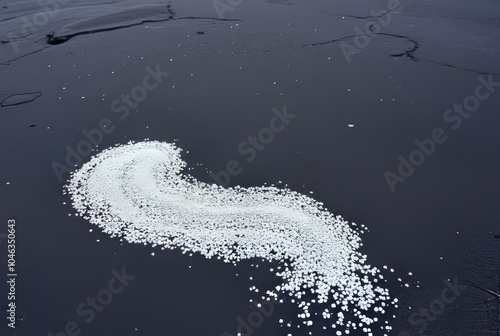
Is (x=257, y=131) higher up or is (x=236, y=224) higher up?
(x=257, y=131)

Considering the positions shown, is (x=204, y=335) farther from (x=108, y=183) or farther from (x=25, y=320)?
(x=108, y=183)

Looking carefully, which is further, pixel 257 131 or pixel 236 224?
pixel 257 131

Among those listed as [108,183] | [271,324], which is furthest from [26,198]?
[271,324]
